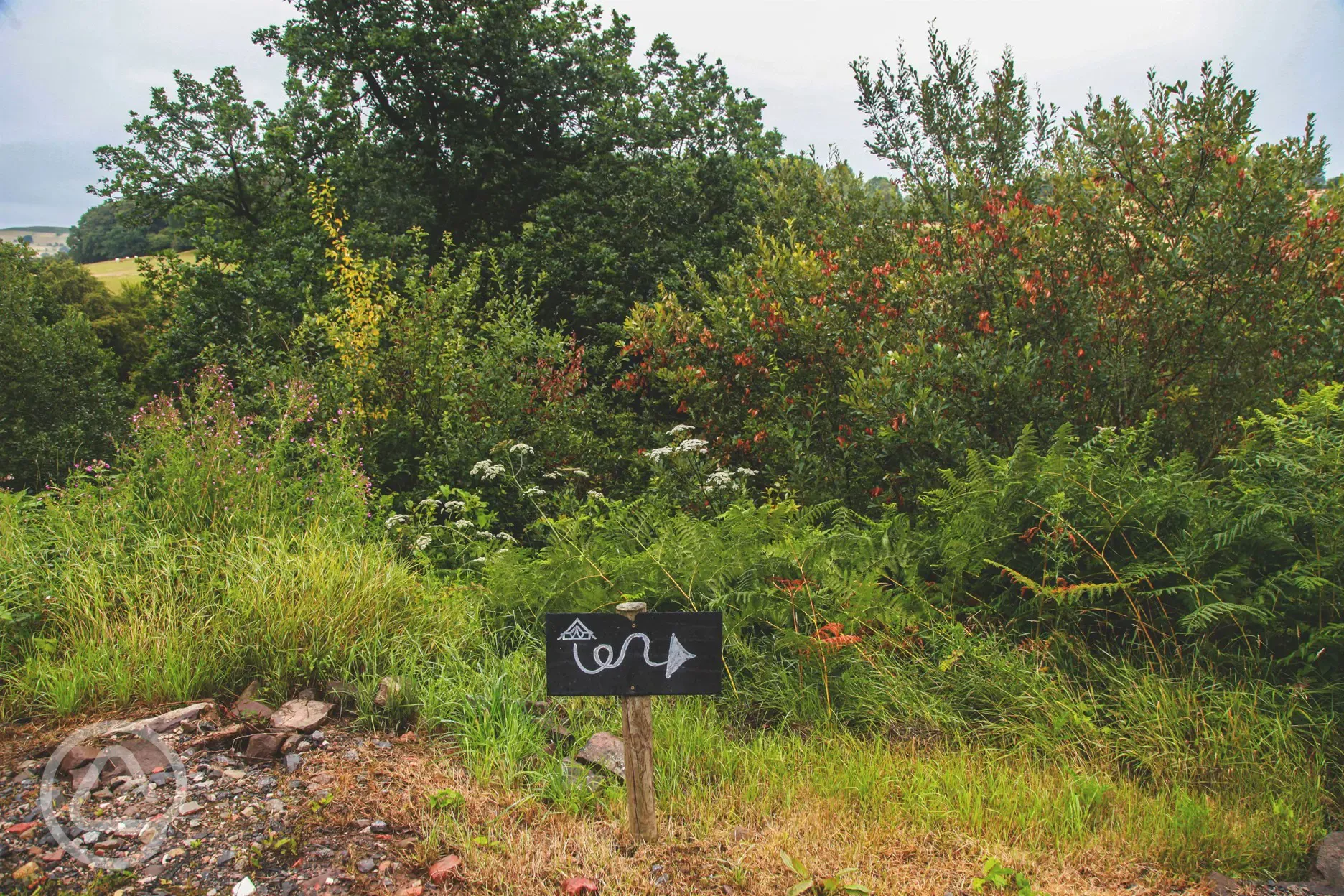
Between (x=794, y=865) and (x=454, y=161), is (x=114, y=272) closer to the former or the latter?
(x=454, y=161)

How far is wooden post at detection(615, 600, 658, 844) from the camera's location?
9.95ft

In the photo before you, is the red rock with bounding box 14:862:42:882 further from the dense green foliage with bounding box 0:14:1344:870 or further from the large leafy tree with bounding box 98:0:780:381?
the large leafy tree with bounding box 98:0:780:381

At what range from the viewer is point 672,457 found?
6684 mm

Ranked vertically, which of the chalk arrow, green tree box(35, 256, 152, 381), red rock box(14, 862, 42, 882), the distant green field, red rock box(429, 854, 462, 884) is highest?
the distant green field

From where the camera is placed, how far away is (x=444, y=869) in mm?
2957

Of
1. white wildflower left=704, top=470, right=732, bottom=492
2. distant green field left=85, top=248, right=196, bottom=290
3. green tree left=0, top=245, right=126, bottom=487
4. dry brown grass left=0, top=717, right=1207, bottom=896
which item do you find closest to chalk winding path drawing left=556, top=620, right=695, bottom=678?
dry brown grass left=0, top=717, right=1207, bottom=896

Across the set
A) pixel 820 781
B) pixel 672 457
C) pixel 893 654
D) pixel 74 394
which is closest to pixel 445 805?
pixel 820 781

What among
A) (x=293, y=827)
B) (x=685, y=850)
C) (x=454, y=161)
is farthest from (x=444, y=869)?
(x=454, y=161)

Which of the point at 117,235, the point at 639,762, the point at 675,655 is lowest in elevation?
the point at 639,762

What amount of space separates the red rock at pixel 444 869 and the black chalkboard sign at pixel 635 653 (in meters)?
0.67

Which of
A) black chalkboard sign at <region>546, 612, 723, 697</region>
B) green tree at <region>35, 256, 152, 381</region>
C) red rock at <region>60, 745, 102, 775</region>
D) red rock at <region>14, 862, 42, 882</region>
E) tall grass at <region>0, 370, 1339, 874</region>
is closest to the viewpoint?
red rock at <region>14, 862, 42, 882</region>

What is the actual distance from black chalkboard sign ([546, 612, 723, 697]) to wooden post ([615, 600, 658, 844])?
0.07m

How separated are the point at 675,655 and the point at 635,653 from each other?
0.44ft

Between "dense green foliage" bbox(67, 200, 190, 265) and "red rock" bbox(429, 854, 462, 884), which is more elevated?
"dense green foliage" bbox(67, 200, 190, 265)
